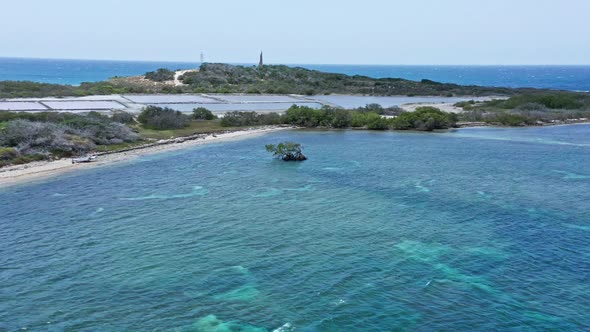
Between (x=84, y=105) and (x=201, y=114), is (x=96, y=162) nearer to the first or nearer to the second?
(x=201, y=114)

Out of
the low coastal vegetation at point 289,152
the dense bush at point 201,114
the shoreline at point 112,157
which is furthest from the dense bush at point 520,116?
the low coastal vegetation at point 289,152

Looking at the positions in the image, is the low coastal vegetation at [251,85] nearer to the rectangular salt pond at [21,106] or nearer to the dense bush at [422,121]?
the rectangular salt pond at [21,106]

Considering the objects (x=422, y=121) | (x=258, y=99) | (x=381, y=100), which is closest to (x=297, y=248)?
(x=422, y=121)

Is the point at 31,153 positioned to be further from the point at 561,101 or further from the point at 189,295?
the point at 561,101

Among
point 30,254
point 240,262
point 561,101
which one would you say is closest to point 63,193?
point 30,254

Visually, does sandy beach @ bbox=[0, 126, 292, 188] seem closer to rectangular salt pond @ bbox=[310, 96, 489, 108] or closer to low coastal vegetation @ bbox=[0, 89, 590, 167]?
low coastal vegetation @ bbox=[0, 89, 590, 167]
